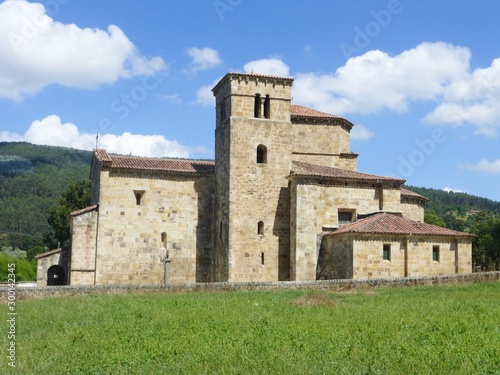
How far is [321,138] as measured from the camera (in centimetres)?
3538

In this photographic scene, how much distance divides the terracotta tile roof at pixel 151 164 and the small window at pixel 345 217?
24.1ft

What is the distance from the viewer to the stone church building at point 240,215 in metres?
29.6

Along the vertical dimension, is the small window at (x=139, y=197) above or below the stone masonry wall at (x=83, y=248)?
above

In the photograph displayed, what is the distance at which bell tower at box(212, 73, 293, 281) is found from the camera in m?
30.0

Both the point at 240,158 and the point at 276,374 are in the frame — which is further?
the point at 240,158

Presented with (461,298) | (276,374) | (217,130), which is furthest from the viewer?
(217,130)

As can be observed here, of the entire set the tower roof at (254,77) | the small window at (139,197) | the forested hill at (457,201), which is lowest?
the small window at (139,197)

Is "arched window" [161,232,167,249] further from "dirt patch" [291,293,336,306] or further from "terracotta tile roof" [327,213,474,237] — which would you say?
"dirt patch" [291,293,336,306]

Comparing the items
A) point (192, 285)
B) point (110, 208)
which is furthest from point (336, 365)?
point (110, 208)

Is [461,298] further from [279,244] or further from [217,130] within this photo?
[217,130]

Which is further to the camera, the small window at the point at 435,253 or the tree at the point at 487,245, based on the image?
the tree at the point at 487,245

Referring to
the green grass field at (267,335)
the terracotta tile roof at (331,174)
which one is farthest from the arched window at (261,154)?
the green grass field at (267,335)

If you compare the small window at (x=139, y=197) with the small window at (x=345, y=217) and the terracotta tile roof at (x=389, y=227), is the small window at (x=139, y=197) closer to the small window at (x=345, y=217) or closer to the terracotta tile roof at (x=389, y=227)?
the terracotta tile roof at (x=389, y=227)

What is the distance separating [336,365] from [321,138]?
86.7 feet
